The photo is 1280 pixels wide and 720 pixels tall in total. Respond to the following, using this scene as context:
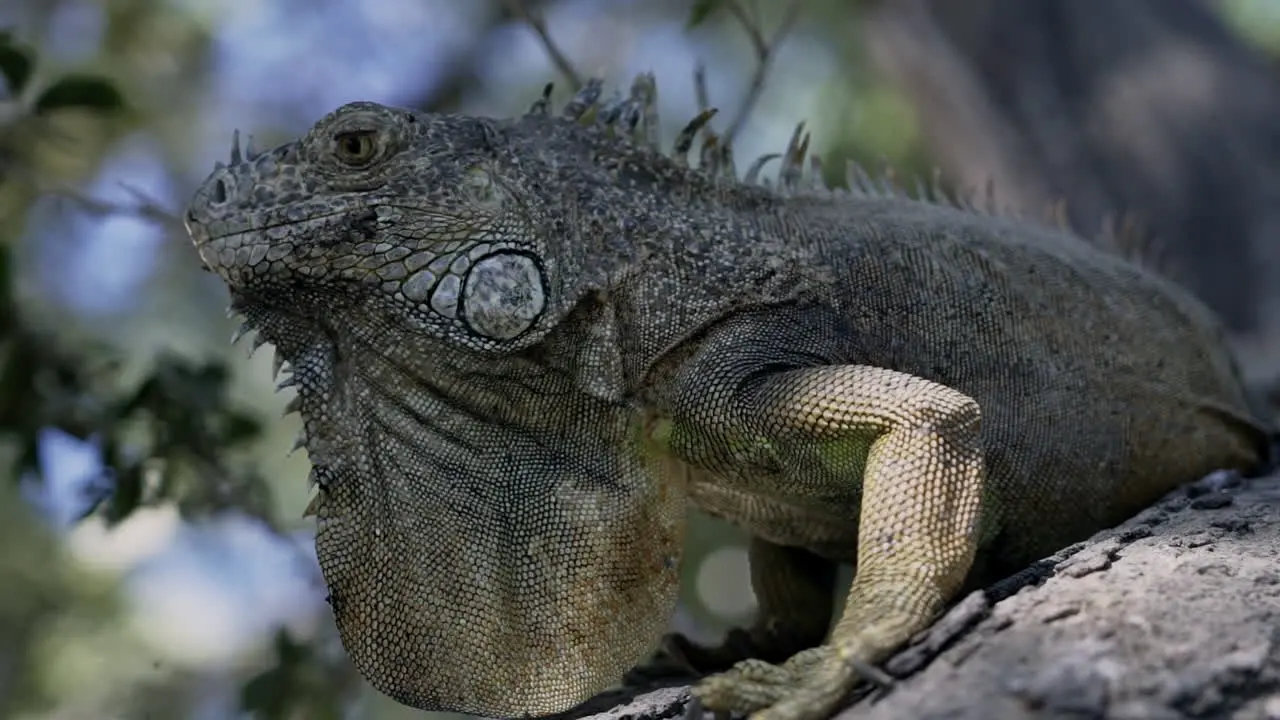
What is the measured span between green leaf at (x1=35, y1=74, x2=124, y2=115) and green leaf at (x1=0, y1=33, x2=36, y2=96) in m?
0.12

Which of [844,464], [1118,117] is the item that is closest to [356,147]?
[844,464]

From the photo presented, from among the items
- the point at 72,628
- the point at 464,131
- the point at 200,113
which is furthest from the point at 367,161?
the point at 200,113

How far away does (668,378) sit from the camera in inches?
153

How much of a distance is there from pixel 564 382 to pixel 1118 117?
7.89 m

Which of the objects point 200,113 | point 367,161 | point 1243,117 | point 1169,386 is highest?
point 200,113

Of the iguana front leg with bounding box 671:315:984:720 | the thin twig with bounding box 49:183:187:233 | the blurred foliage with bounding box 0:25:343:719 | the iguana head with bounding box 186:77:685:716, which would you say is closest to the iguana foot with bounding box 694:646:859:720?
the iguana front leg with bounding box 671:315:984:720

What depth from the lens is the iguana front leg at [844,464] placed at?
294 cm

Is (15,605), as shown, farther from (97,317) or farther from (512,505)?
(512,505)

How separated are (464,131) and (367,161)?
372 millimetres

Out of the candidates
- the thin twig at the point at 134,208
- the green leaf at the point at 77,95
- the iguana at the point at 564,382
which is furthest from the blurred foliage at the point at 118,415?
the iguana at the point at 564,382

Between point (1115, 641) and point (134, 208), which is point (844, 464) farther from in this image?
point (134, 208)

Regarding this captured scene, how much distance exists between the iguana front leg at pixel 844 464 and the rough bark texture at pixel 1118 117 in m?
6.54

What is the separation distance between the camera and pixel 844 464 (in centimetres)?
363

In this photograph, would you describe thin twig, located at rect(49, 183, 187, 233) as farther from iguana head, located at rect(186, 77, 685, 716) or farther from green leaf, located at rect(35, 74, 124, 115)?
iguana head, located at rect(186, 77, 685, 716)
